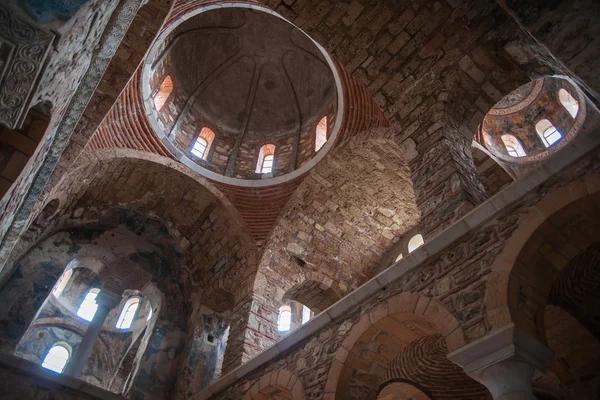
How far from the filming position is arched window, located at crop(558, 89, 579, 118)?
401 inches

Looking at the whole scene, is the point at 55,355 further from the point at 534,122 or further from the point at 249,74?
the point at 534,122

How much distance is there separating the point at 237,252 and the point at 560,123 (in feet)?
25.3

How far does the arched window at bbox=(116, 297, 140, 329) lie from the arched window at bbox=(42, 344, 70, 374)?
2.07 meters

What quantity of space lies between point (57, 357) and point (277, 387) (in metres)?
12.2

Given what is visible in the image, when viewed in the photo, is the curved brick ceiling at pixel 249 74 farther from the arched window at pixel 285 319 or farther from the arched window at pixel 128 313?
the arched window at pixel 128 313

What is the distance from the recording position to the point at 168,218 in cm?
1025

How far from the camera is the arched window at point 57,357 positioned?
15418 millimetres

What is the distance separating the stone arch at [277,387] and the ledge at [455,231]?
30cm

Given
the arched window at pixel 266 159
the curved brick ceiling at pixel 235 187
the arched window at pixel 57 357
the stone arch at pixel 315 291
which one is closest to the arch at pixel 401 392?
the stone arch at pixel 315 291

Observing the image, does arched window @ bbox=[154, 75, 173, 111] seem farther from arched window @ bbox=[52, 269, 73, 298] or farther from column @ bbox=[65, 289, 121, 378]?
arched window @ bbox=[52, 269, 73, 298]

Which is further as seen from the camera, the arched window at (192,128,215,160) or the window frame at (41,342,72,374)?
the window frame at (41,342,72,374)

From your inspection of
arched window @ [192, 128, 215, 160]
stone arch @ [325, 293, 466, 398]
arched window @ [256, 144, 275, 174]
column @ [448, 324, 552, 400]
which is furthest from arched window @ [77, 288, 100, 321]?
column @ [448, 324, 552, 400]

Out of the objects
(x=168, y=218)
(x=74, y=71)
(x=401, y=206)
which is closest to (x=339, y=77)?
(x=401, y=206)

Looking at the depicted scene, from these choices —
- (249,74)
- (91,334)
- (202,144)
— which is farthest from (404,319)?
(249,74)
